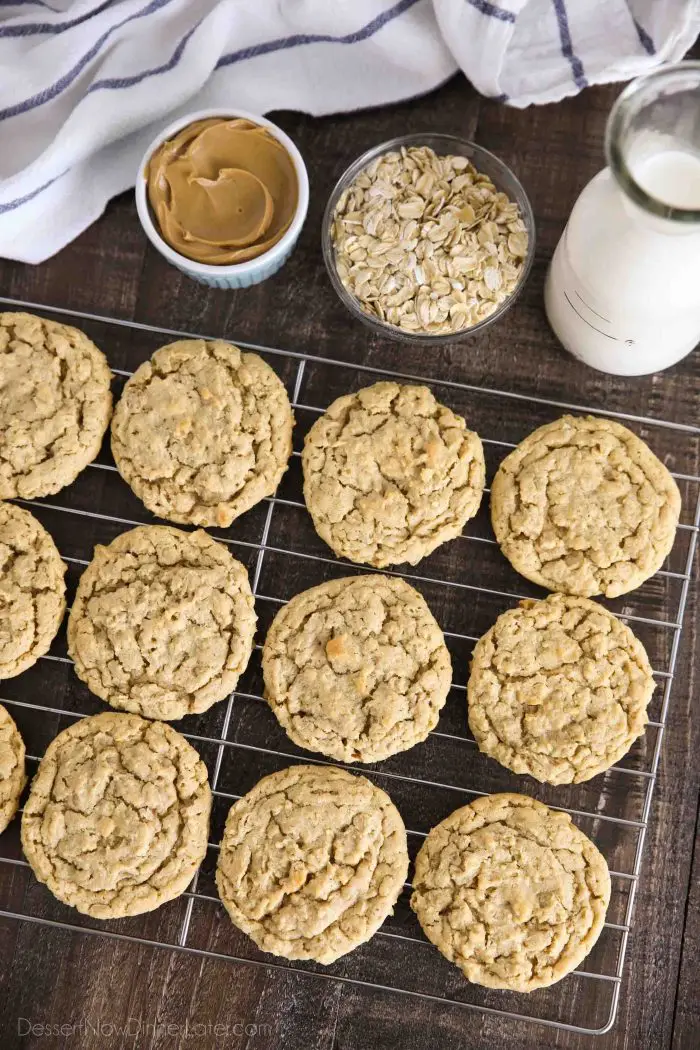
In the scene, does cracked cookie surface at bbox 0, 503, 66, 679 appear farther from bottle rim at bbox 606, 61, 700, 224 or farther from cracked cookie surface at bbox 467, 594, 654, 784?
bottle rim at bbox 606, 61, 700, 224

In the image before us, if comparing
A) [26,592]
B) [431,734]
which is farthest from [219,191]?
[431,734]

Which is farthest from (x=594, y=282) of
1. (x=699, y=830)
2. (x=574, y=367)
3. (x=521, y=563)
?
(x=699, y=830)

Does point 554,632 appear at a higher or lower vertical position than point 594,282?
lower

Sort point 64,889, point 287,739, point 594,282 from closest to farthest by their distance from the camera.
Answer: point 594,282
point 64,889
point 287,739

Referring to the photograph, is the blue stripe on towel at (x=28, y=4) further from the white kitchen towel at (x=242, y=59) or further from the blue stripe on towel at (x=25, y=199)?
the blue stripe on towel at (x=25, y=199)

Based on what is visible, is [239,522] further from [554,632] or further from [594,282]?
[594,282]

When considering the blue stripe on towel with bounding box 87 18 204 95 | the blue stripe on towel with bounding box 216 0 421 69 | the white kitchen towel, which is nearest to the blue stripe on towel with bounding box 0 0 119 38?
the white kitchen towel

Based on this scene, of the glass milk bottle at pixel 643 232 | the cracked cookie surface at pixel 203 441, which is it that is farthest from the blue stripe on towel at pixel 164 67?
→ the glass milk bottle at pixel 643 232
